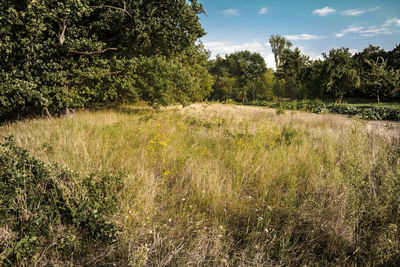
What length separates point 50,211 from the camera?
223 centimetres

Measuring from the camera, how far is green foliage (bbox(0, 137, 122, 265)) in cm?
194

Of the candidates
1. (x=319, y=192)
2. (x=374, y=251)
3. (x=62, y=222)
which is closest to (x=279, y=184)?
(x=319, y=192)

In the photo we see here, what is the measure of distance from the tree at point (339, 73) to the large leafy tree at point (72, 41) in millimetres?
19837

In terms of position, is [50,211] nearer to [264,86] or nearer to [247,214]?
[247,214]

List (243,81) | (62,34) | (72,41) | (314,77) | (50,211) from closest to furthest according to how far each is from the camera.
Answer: (50,211) → (72,41) → (62,34) → (314,77) → (243,81)

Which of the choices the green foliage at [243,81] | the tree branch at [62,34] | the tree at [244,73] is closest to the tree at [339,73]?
the green foliage at [243,81]

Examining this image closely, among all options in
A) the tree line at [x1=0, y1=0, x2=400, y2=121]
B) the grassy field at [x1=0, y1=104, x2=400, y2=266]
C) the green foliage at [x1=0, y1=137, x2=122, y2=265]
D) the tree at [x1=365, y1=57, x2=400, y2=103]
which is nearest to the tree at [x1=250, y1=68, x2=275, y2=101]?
the tree at [x1=365, y1=57, x2=400, y2=103]

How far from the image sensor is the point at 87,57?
28.0 feet

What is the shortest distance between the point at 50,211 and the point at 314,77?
3073 centimetres

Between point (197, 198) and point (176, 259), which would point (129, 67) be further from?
point (176, 259)

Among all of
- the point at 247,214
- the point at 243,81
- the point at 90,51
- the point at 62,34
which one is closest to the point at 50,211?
the point at 247,214

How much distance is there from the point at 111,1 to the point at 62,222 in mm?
9545

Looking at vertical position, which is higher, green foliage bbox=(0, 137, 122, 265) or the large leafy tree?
the large leafy tree

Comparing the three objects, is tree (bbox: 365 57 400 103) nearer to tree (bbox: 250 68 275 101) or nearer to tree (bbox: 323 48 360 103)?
A: tree (bbox: 323 48 360 103)
